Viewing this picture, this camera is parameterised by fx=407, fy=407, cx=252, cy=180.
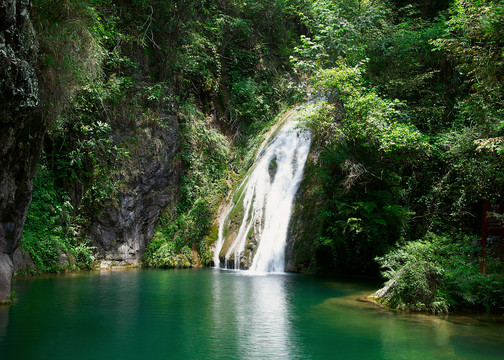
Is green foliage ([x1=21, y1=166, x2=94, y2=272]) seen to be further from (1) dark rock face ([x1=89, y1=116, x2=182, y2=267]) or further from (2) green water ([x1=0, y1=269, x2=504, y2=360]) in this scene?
(2) green water ([x1=0, y1=269, x2=504, y2=360])

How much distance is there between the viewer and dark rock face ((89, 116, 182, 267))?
593 inches

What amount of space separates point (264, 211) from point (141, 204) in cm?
489

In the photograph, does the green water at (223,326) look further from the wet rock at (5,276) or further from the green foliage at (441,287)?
the green foliage at (441,287)

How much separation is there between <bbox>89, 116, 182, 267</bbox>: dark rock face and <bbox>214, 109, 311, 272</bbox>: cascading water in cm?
282

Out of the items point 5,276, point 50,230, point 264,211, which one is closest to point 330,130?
point 264,211

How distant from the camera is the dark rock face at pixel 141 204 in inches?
593

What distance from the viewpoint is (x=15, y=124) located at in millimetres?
6637

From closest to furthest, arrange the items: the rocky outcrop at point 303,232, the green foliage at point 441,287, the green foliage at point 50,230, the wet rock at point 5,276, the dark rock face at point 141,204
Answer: the wet rock at point 5,276 → the green foliage at point 441,287 → the green foliage at point 50,230 → the rocky outcrop at point 303,232 → the dark rock face at point 141,204

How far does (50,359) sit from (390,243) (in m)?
10.3

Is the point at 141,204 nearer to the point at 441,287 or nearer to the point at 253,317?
the point at 253,317

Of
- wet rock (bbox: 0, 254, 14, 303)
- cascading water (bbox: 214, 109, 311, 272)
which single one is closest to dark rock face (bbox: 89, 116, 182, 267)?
cascading water (bbox: 214, 109, 311, 272)

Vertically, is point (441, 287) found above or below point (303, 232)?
below

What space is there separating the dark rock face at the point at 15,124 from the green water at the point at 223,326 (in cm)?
158

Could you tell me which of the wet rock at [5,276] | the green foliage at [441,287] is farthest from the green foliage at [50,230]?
the green foliage at [441,287]
